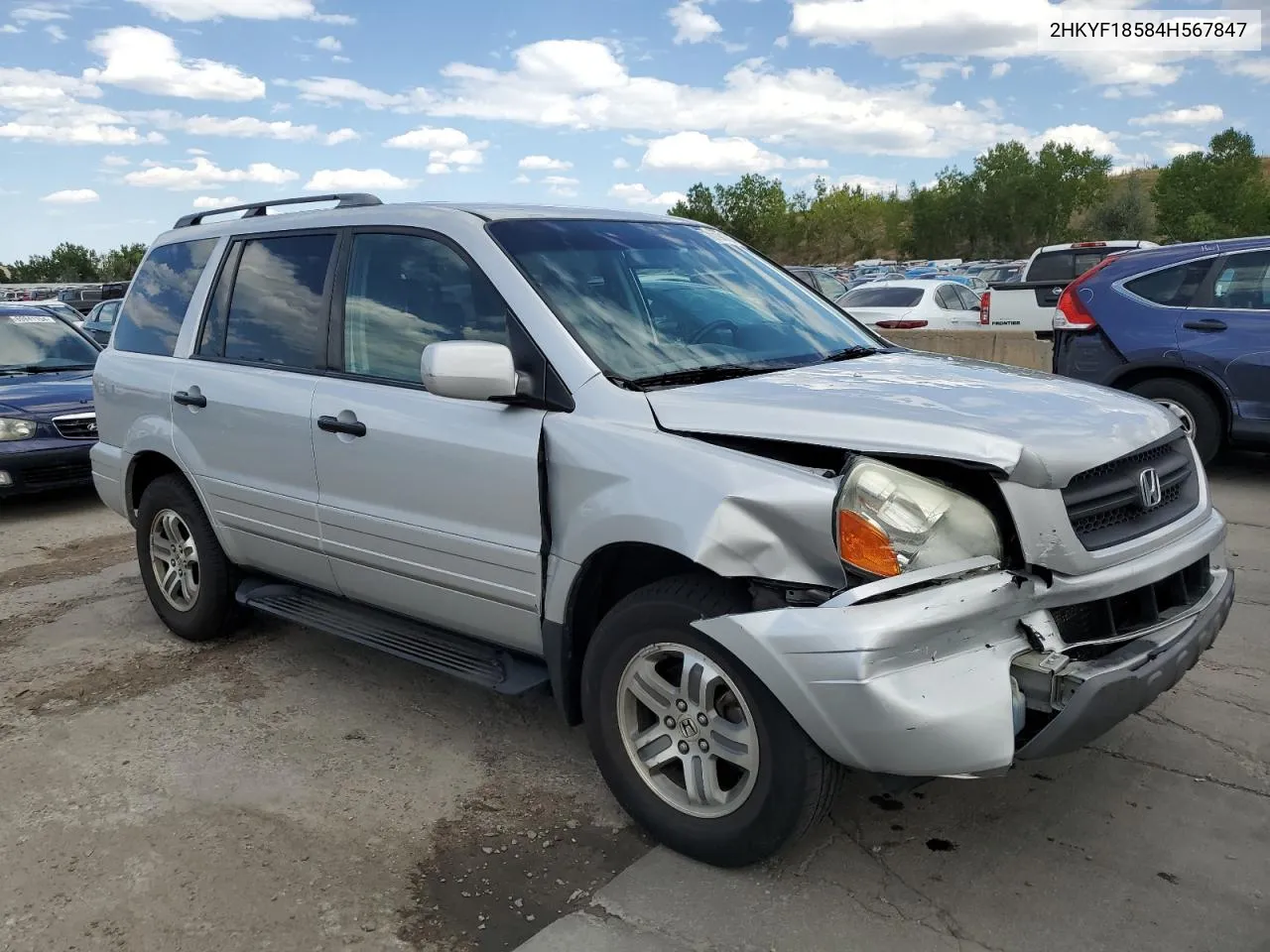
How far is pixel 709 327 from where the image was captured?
3.68 m

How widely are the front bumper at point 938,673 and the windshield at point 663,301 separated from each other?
3.41 ft

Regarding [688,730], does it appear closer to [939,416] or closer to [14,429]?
[939,416]

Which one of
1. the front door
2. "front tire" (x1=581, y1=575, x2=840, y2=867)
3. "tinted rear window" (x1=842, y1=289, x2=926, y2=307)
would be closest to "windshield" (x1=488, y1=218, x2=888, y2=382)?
the front door

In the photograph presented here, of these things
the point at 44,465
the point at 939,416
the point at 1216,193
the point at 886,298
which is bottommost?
the point at 44,465

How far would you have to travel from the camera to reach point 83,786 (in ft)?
11.9

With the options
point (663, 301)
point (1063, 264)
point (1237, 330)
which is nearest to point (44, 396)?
point (663, 301)

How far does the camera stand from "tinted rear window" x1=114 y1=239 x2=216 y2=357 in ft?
16.1

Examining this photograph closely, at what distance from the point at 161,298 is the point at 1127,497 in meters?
4.26

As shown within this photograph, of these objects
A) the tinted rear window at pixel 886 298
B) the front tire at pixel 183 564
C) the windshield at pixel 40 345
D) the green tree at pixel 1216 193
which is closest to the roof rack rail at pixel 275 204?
the front tire at pixel 183 564

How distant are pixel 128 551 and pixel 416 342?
4223 millimetres

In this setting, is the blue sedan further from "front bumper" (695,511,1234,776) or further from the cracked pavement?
"front bumper" (695,511,1234,776)

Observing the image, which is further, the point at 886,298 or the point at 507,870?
the point at 886,298

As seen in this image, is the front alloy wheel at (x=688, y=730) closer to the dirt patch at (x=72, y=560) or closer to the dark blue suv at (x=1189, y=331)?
the dirt patch at (x=72, y=560)

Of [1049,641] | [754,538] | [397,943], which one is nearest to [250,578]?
[397,943]
